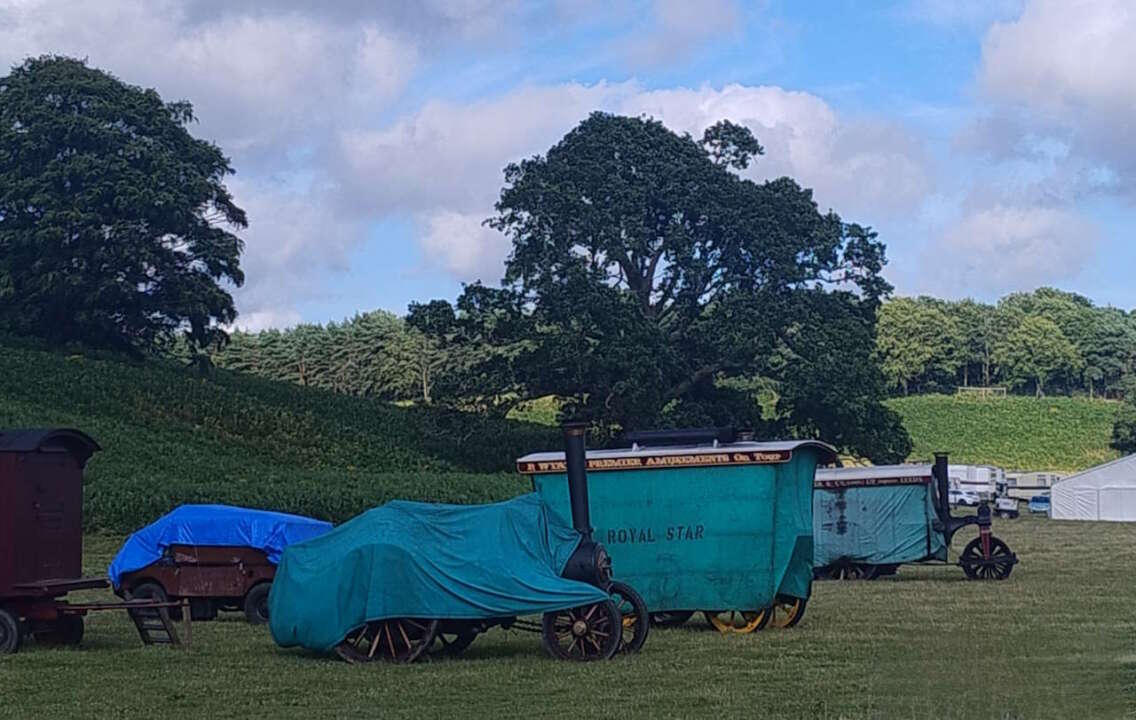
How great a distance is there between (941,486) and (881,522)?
1405 millimetres

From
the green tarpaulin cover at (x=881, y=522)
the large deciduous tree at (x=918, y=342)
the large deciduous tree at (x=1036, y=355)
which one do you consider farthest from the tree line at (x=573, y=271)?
the large deciduous tree at (x=1036, y=355)

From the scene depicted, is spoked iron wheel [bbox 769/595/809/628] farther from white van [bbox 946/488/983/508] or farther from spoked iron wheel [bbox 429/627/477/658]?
white van [bbox 946/488/983/508]

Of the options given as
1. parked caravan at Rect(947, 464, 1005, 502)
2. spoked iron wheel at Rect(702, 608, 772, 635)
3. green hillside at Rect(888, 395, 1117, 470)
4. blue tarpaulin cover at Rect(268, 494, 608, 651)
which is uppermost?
green hillside at Rect(888, 395, 1117, 470)

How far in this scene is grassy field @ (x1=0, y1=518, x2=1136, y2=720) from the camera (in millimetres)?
11594

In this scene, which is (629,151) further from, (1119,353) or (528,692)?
(1119,353)

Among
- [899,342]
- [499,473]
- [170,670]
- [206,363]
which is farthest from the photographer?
[899,342]

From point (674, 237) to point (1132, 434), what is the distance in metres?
43.6

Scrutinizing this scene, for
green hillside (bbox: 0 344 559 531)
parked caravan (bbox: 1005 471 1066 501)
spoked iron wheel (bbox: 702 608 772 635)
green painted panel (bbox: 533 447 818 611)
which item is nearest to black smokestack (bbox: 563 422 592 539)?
green painted panel (bbox: 533 447 818 611)

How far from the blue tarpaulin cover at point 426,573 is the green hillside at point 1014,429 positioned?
68682 millimetres

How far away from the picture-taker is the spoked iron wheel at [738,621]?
18062 millimetres

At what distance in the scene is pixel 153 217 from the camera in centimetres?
5000

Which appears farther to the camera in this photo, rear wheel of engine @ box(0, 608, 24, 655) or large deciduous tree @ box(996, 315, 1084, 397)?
large deciduous tree @ box(996, 315, 1084, 397)

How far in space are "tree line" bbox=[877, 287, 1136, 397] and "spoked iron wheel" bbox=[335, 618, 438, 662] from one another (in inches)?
3464

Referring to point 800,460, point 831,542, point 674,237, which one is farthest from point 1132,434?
point 800,460
